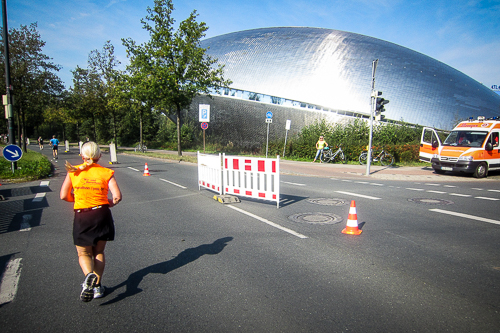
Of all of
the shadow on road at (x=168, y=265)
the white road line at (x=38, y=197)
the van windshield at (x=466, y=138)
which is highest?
the van windshield at (x=466, y=138)

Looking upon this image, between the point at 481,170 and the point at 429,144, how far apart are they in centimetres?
286

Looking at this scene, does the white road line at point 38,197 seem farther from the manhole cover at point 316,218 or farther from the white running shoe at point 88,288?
the manhole cover at point 316,218

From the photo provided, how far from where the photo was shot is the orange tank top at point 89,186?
3090 millimetres

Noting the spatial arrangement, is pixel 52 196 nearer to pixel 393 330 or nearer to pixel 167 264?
pixel 167 264

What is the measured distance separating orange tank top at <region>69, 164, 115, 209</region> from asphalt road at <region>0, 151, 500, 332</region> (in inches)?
39.5

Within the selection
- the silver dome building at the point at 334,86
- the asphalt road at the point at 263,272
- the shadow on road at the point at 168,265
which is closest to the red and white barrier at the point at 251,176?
the asphalt road at the point at 263,272

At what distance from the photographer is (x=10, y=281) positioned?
11.6ft

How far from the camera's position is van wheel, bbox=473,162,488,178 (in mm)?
14219

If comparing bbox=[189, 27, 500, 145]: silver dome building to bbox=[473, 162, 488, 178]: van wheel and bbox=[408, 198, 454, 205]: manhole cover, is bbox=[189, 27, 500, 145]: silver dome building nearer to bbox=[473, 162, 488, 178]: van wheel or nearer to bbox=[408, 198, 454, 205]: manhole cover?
bbox=[473, 162, 488, 178]: van wheel

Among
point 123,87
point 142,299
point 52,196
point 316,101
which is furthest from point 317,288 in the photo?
point 316,101

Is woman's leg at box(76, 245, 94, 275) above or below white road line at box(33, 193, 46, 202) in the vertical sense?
above

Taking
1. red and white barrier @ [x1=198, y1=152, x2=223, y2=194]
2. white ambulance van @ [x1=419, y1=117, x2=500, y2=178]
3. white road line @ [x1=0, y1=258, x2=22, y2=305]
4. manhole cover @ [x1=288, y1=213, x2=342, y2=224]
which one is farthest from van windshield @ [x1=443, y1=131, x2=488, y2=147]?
white road line @ [x1=0, y1=258, x2=22, y2=305]

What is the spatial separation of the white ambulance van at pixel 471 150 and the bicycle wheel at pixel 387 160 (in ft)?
17.1

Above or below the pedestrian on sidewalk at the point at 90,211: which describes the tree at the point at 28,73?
above
